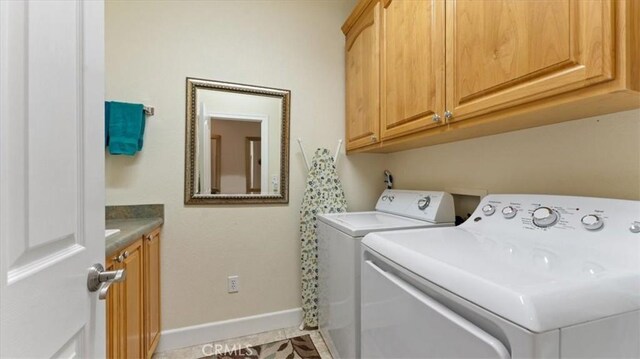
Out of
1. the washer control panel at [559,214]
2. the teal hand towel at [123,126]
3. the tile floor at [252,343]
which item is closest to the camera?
the washer control panel at [559,214]

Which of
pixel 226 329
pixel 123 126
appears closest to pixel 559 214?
pixel 226 329

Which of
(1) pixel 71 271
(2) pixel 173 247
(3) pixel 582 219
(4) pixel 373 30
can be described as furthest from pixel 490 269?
(2) pixel 173 247

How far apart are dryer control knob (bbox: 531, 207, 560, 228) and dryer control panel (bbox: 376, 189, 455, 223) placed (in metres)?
0.46

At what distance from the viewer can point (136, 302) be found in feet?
4.05

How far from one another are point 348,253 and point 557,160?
970 mm

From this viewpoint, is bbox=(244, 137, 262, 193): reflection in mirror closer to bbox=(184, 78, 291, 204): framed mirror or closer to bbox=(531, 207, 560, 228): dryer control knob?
bbox=(184, 78, 291, 204): framed mirror

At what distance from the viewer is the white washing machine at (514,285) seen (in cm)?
48

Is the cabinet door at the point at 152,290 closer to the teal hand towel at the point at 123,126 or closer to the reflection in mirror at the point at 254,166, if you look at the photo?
the teal hand towel at the point at 123,126

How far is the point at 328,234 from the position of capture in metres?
1.59

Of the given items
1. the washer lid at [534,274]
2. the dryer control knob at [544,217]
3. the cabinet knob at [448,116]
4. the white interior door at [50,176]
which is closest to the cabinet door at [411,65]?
the cabinet knob at [448,116]

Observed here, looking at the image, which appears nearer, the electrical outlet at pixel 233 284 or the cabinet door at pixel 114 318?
the cabinet door at pixel 114 318

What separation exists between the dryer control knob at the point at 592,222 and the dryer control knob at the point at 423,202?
2.25ft

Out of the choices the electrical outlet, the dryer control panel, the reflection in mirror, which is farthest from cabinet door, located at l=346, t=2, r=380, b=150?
the electrical outlet

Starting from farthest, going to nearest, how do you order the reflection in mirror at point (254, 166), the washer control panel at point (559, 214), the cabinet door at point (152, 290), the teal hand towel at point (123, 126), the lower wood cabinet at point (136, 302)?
1. the reflection in mirror at point (254, 166)
2. the teal hand towel at point (123, 126)
3. the cabinet door at point (152, 290)
4. the lower wood cabinet at point (136, 302)
5. the washer control panel at point (559, 214)
